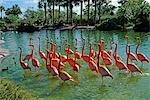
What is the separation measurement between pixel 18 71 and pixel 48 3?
63.8m

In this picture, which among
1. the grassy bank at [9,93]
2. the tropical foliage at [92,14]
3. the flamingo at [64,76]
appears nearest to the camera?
the grassy bank at [9,93]

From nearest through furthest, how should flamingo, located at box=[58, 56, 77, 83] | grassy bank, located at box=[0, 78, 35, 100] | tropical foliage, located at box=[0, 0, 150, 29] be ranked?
1. grassy bank, located at box=[0, 78, 35, 100]
2. flamingo, located at box=[58, 56, 77, 83]
3. tropical foliage, located at box=[0, 0, 150, 29]

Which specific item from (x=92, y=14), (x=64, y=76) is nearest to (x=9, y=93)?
(x=64, y=76)

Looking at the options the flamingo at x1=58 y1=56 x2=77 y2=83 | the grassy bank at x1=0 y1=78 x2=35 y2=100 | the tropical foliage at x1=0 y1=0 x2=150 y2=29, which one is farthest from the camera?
the tropical foliage at x1=0 y1=0 x2=150 y2=29

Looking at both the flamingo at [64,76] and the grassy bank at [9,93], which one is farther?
the flamingo at [64,76]

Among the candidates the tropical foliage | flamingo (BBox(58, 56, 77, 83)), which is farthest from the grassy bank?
the tropical foliage

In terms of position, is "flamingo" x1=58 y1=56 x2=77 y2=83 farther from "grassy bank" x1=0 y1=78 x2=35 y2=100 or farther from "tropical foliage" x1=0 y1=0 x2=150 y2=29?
"tropical foliage" x1=0 y1=0 x2=150 y2=29

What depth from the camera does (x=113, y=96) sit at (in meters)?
12.1

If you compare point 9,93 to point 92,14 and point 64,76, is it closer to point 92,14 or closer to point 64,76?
point 64,76

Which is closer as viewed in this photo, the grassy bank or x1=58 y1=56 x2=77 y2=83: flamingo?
the grassy bank

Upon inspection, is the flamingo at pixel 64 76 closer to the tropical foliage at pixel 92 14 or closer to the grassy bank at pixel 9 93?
the grassy bank at pixel 9 93

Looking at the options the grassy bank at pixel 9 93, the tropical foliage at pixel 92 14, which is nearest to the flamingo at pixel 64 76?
the grassy bank at pixel 9 93

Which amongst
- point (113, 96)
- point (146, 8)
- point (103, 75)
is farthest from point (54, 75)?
point (146, 8)

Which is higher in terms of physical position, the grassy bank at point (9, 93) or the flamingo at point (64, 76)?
the grassy bank at point (9, 93)
